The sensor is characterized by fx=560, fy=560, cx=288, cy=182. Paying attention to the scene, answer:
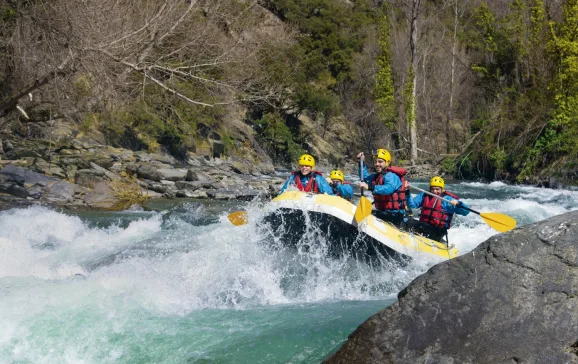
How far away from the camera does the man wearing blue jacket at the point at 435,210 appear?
24.0 ft

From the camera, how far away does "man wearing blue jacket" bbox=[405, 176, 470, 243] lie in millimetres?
7327

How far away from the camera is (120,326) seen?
475 cm

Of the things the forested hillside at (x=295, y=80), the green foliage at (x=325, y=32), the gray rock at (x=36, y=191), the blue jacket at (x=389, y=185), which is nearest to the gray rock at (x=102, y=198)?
the gray rock at (x=36, y=191)

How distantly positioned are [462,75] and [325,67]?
7370 millimetres

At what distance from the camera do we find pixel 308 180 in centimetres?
761

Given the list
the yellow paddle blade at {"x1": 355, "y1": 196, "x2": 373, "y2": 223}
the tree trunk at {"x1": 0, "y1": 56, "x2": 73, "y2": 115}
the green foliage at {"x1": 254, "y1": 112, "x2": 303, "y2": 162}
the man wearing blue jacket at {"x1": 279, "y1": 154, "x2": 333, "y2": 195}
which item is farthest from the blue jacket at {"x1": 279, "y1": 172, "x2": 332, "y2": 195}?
the green foliage at {"x1": 254, "y1": 112, "x2": 303, "y2": 162}

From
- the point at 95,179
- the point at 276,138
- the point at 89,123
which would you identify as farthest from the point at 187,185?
the point at 276,138

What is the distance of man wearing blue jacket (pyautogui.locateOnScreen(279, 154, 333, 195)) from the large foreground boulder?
147 inches

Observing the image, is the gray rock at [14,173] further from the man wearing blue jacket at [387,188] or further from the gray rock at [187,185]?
the man wearing blue jacket at [387,188]

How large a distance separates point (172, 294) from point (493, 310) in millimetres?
3252

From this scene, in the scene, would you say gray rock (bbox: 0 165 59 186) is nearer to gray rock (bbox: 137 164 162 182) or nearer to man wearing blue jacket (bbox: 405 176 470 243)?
gray rock (bbox: 137 164 162 182)

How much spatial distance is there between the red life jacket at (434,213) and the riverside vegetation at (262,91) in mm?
2675

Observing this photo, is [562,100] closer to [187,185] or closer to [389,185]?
[187,185]

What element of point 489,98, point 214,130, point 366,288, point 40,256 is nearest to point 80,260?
point 40,256
